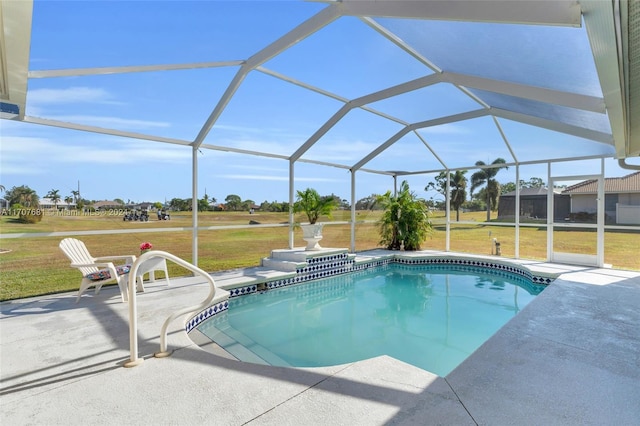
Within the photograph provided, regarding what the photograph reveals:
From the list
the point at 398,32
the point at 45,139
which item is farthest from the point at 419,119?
the point at 45,139

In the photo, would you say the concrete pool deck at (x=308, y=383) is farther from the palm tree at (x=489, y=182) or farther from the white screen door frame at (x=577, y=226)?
the palm tree at (x=489, y=182)


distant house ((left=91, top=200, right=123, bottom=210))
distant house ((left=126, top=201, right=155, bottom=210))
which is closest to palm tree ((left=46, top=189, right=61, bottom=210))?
distant house ((left=91, top=200, right=123, bottom=210))

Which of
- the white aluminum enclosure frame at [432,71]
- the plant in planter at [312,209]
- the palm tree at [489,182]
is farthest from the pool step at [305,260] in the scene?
the palm tree at [489,182]

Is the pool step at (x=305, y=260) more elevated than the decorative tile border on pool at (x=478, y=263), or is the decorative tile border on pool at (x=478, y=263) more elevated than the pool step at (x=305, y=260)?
the pool step at (x=305, y=260)

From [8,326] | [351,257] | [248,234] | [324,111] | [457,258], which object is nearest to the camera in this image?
[8,326]

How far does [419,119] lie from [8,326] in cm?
924

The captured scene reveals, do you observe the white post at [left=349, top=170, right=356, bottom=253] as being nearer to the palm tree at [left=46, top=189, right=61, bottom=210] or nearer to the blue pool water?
the blue pool water

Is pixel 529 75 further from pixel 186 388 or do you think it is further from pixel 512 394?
pixel 186 388

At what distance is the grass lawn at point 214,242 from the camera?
207 inches

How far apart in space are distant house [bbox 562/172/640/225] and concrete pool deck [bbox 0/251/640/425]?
17.6 feet

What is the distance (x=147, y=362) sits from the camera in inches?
121

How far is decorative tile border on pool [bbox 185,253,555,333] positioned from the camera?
22.5 feet

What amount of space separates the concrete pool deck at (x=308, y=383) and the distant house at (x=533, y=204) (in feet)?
19.0

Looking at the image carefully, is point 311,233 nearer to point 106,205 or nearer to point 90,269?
point 106,205
